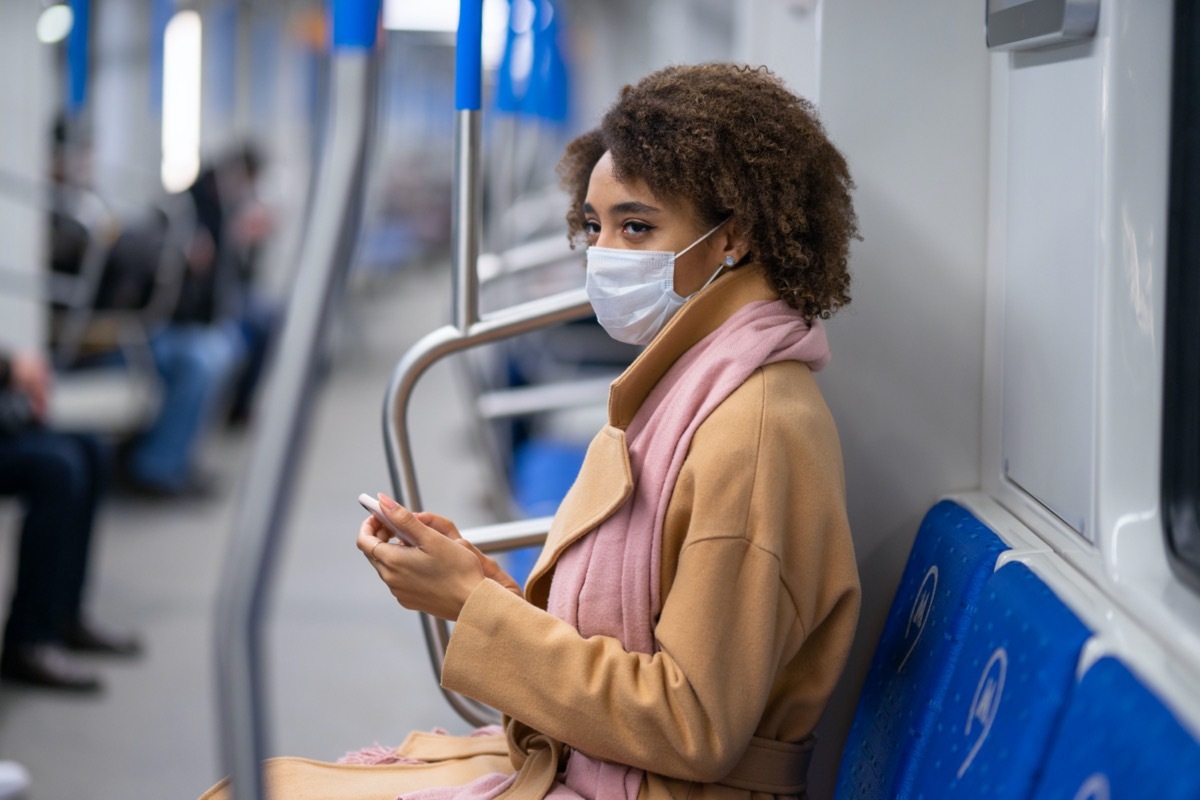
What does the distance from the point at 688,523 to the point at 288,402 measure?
0.47 metres

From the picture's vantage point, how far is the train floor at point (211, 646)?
287 centimetres

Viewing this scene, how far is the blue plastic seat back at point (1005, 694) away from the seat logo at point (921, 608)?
0.43 feet

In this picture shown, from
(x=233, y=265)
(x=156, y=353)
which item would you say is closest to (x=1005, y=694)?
(x=156, y=353)

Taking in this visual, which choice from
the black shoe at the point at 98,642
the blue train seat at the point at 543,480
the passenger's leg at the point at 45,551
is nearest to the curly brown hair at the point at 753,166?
the blue train seat at the point at 543,480

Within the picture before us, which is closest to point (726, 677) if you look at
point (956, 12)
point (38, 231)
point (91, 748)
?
point (956, 12)

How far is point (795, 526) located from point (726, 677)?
16 centimetres

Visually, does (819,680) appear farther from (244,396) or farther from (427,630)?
(244,396)

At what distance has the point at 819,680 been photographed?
1.29 m

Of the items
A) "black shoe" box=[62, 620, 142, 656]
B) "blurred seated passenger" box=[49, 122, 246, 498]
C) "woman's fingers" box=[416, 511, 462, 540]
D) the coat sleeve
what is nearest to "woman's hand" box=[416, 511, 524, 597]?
"woman's fingers" box=[416, 511, 462, 540]

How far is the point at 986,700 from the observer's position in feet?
3.77

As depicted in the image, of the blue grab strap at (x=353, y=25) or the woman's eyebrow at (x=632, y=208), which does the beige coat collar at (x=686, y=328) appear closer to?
the woman's eyebrow at (x=632, y=208)

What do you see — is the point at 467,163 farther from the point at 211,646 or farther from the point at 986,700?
the point at 211,646

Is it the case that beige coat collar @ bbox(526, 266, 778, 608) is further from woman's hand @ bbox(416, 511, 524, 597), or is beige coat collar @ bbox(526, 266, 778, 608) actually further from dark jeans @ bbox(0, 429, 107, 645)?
dark jeans @ bbox(0, 429, 107, 645)

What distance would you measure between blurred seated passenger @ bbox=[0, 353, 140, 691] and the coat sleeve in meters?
2.37
